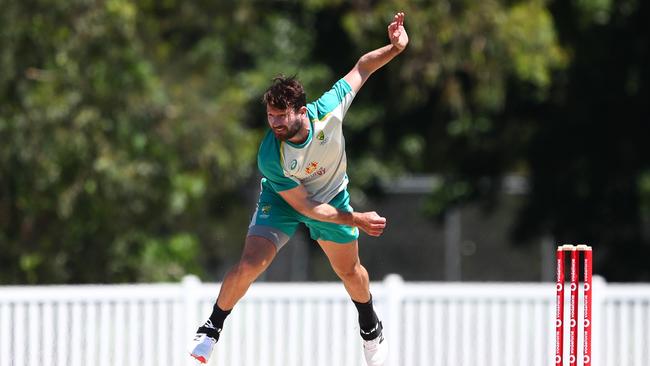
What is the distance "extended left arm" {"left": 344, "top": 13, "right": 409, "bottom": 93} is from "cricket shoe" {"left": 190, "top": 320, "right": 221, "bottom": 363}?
1625mm

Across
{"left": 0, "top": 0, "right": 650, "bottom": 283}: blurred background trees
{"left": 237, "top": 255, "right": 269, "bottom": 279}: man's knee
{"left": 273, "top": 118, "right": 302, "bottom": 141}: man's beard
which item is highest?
{"left": 0, "top": 0, "right": 650, "bottom": 283}: blurred background trees

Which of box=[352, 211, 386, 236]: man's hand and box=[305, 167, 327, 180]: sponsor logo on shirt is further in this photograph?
box=[305, 167, 327, 180]: sponsor logo on shirt

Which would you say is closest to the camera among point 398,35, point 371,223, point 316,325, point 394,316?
point 371,223

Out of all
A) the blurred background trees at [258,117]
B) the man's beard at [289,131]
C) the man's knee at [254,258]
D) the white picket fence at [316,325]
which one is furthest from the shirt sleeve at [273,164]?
the blurred background trees at [258,117]

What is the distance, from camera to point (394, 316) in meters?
10.1

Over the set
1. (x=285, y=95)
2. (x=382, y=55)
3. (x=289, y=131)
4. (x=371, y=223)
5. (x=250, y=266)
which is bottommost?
(x=250, y=266)

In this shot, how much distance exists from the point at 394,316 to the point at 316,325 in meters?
0.67

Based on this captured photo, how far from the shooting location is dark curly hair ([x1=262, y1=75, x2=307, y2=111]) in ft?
21.5

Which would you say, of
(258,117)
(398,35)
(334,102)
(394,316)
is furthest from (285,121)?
(258,117)

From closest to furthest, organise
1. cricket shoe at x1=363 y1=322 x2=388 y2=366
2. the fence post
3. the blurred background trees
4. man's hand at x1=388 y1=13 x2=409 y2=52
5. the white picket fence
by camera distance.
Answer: man's hand at x1=388 y1=13 x2=409 y2=52, cricket shoe at x1=363 y1=322 x2=388 y2=366, the white picket fence, the fence post, the blurred background trees

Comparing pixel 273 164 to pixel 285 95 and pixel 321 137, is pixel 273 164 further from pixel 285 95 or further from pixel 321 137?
pixel 285 95

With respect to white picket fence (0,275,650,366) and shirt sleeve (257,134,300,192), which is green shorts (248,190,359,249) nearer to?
shirt sleeve (257,134,300,192)

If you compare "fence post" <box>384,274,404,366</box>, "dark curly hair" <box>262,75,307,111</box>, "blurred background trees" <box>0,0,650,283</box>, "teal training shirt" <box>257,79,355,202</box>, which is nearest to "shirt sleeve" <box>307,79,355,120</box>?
"teal training shirt" <box>257,79,355,202</box>

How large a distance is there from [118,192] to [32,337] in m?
4.82
